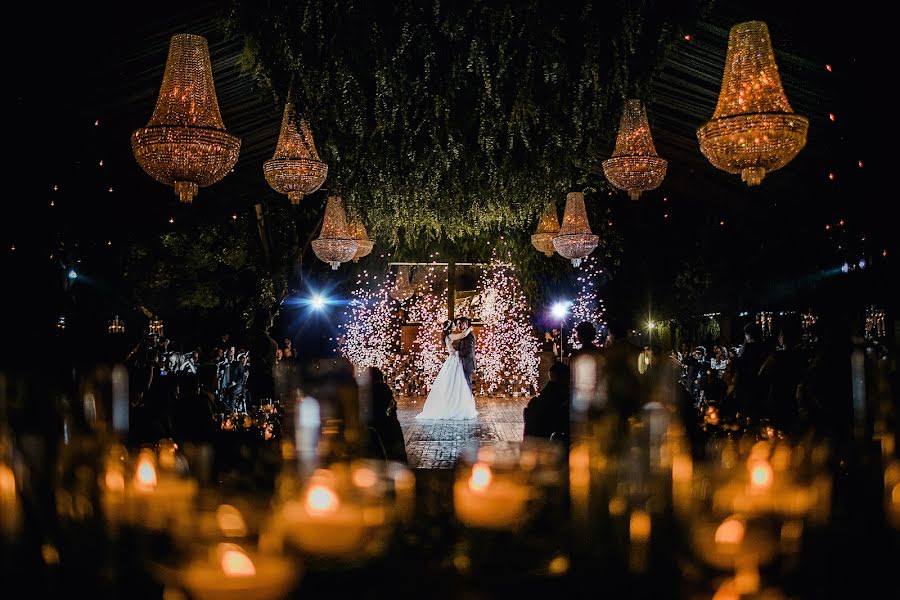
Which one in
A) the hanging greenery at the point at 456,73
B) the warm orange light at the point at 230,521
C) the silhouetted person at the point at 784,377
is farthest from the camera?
the silhouetted person at the point at 784,377

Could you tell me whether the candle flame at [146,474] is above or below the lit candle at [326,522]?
above

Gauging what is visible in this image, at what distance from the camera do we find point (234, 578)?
2.08 metres

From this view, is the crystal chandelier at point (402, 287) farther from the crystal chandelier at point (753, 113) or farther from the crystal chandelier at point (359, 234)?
the crystal chandelier at point (753, 113)

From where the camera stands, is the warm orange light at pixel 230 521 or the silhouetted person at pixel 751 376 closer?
the warm orange light at pixel 230 521

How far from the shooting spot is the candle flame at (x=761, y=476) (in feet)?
9.27

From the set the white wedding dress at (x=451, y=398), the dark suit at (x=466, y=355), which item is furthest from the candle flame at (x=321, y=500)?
the dark suit at (x=466, y=355)

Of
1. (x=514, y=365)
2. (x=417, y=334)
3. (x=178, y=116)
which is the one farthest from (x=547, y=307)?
(x=178, y=116)

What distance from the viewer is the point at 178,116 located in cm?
514

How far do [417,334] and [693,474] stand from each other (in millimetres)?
16850

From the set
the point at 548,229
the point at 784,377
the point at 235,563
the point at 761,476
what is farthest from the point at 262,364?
the point at 235,563

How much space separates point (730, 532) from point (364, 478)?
3.91 feet

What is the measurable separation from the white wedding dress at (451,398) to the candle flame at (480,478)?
12.4 m

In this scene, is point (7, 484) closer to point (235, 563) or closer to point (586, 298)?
point (235, 563)

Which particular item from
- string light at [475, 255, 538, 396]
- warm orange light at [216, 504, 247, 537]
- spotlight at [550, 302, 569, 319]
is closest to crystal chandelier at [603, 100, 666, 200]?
warm orange light at [216, 504, 247, 537]
